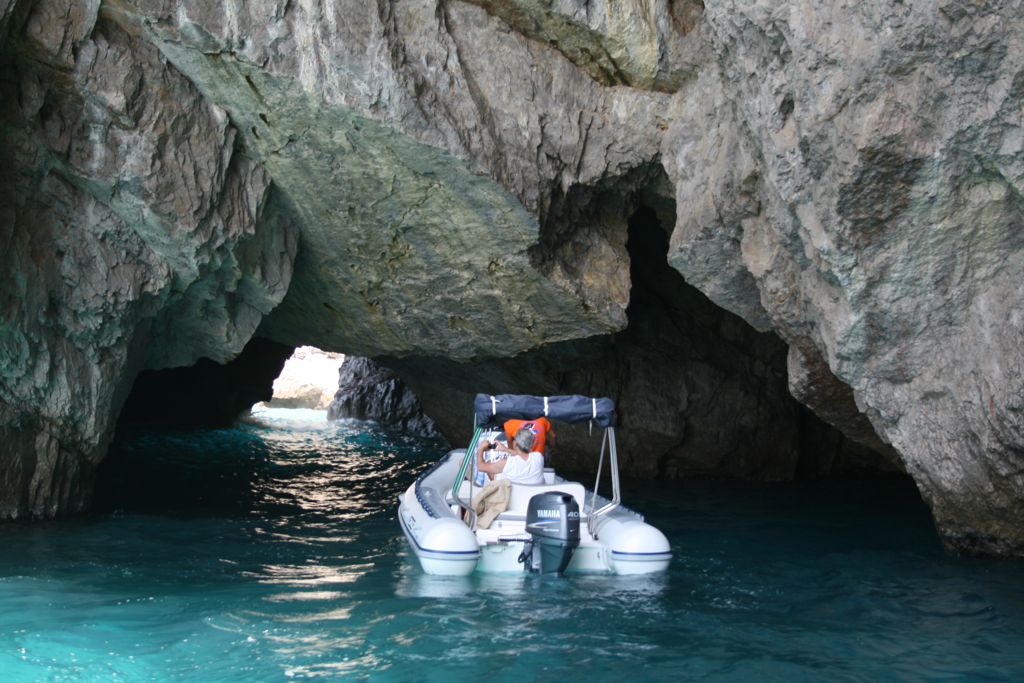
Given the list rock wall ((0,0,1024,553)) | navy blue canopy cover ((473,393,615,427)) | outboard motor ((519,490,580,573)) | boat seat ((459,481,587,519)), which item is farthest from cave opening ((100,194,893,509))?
outboard motor ((519,490,580,573))

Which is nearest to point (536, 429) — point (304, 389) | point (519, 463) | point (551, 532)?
point (519, 463)

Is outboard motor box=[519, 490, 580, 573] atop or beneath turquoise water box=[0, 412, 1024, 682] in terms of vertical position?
atop

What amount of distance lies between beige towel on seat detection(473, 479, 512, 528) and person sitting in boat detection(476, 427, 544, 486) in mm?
276

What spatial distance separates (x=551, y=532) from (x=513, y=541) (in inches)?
18.2

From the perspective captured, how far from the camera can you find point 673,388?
600 inches

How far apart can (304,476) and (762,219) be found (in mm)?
9068

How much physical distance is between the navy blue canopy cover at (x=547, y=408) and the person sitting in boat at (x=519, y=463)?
225 mm

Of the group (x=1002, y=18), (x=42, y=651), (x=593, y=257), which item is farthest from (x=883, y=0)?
(x=42, y=651)

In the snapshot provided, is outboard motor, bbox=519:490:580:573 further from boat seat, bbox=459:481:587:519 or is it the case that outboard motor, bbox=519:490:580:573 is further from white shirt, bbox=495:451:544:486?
white shirt, bbox=495:451:544:486

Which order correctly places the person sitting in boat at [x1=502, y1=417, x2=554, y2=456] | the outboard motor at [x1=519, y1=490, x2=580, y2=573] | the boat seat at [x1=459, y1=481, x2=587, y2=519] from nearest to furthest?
the outboard motor at [x1=519, y1=490, x2=580, y2=573] < the boat seat at [x1=459, y1=481, x2=587, y2=519] < the person sitting in boat at [x1=502, y1=417, x2=554, y2=456]

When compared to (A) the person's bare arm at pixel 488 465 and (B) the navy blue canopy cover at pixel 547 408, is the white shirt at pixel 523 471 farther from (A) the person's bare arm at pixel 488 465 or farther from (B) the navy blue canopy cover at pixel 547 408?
(B) the navy blue canopy cover at pixel 547 408

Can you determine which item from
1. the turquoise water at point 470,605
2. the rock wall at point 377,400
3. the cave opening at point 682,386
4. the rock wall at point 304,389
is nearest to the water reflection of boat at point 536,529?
the turquoise water at point 470,605

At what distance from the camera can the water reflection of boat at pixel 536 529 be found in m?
7.64

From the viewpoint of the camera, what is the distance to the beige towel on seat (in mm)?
8422
